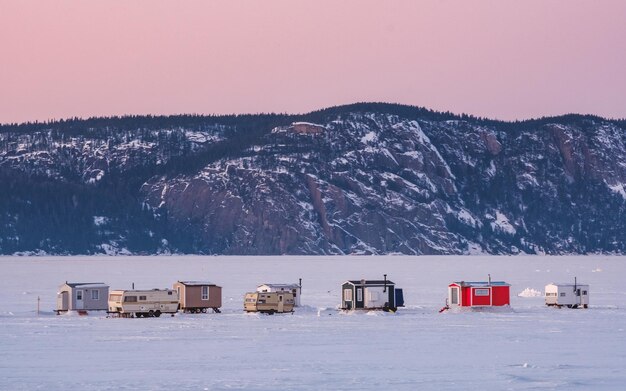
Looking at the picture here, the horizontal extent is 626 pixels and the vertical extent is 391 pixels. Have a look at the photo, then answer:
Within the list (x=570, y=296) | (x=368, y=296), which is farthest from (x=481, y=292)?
(x=570, y=296)

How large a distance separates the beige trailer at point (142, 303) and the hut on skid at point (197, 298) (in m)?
2.49

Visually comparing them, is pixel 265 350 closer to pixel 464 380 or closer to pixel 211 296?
pixel 464 380

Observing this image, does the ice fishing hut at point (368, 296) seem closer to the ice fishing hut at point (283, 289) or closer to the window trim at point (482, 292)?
the ice fishing hut at point (283, 289)

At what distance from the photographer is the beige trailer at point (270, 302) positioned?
91438mm

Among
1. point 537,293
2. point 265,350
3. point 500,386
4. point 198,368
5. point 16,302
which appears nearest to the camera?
point 500,386

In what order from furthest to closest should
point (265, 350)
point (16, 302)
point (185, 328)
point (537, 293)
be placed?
point (537, 293)
point (16, 302)
point (185, 328)
point (265, 350)

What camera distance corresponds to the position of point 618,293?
129250mm

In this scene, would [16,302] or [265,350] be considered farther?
[16,302]

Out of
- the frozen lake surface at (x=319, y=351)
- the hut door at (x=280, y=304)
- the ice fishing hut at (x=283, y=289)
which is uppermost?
the ice fishing hut at (x=283, y=289)

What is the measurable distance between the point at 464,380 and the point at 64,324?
3632cm

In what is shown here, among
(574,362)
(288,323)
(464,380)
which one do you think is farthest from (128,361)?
(288,323)

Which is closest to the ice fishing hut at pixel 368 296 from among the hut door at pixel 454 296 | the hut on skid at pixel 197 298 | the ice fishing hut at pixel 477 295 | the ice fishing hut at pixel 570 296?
the hut door at pixel 454 296

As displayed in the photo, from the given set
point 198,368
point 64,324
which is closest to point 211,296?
point 64,324

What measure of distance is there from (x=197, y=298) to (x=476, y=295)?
66.6 ft
